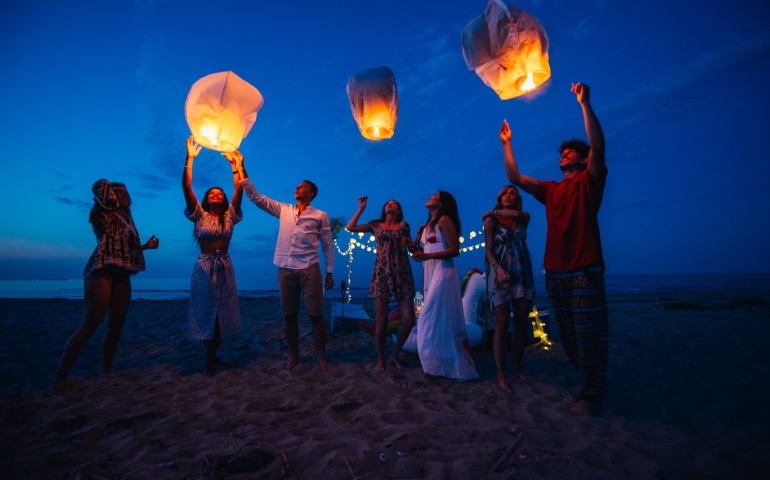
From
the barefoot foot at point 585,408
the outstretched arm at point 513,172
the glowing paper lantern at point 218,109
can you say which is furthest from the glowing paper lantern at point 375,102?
the barefoot foot at point 585,408

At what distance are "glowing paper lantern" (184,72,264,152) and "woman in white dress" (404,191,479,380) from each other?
238 cm

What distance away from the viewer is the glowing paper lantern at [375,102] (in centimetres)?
363

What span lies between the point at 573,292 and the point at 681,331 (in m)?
5.45

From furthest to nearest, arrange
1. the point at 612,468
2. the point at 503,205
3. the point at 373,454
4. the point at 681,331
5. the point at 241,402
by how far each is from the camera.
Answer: the point at 681,331 < the point at 503,205 < the point at 241,402 < the point at 373,454 < the point at 612,468

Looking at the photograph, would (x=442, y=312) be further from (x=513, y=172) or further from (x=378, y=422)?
(x=513, y=172)

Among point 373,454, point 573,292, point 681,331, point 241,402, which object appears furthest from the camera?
point 681,331

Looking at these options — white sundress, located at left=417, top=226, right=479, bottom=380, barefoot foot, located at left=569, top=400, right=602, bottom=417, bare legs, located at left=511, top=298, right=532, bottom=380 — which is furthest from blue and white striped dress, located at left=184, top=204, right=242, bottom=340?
barefoot foot, located at left=569, top=400, right=602, bottom=417

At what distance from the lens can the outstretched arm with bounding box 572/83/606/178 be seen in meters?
2.45

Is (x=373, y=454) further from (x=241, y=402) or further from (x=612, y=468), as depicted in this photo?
(x=241, y=402)

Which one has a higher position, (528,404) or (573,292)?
(573,292)

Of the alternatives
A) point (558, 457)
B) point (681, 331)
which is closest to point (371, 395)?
point (558, 457)

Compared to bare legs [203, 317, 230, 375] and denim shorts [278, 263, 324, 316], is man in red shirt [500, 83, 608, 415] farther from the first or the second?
bare legs [203, 317, 230, 375]

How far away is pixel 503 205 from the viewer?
3.66m

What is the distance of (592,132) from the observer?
2.45 meters
